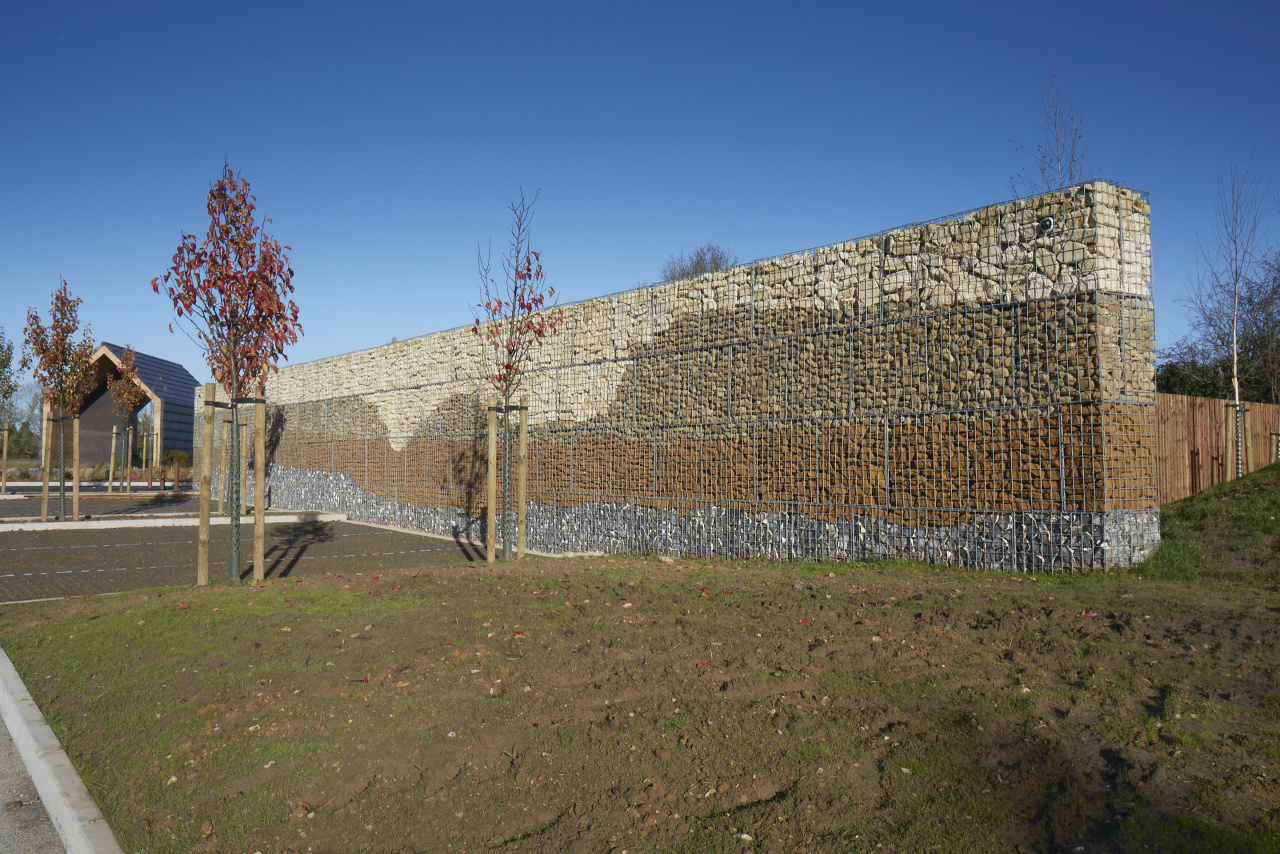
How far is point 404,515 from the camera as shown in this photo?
2006 cm

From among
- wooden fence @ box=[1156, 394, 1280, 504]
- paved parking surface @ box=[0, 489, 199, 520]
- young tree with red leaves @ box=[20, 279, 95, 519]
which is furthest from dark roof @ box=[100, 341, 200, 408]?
wooden fence @ box=[1156, 394, 1280, 504]

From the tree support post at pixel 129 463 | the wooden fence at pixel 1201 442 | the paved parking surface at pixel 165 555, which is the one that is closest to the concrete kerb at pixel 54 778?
the paved parking surface at pixel 165 555

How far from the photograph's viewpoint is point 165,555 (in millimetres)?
13109

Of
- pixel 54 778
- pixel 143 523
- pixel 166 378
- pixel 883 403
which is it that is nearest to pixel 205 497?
pixel 54 778

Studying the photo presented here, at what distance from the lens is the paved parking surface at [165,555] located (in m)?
10.5

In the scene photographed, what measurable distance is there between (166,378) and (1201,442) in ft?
155

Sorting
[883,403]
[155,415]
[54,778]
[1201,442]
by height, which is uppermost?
[155,415]

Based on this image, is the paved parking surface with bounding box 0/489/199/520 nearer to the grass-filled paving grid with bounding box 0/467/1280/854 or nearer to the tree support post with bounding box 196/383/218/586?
the tree support post with bounding box 196/383/218/586

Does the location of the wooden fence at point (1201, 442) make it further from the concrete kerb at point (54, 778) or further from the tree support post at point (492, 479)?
the concrete kerb at point (54, 778)

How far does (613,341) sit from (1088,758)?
455 inches

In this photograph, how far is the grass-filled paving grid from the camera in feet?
11.3

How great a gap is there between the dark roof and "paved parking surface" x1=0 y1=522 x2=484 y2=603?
83.8ft

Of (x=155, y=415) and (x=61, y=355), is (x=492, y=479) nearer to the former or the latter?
(x=61, y=355)

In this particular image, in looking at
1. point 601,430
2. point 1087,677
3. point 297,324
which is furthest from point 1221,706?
point 601,430
